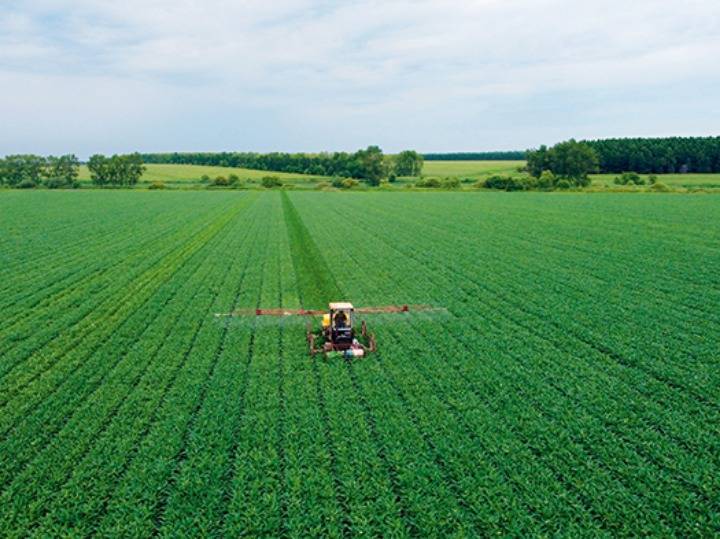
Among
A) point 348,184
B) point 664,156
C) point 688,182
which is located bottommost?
point 688,182

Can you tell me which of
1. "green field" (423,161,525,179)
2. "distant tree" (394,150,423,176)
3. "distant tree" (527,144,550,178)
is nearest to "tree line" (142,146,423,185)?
"distant tree" (394,150,423,176)

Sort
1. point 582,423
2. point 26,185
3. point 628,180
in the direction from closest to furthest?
point 582,423, point 628,180, point 26,185

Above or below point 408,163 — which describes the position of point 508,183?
below

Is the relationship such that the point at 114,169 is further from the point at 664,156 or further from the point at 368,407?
the point at 664,156

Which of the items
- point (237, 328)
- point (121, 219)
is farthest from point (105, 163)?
point (237, 328)

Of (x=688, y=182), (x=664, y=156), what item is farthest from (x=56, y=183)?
(x=664, y=156)

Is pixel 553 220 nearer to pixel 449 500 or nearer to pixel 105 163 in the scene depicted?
pixel 449 500

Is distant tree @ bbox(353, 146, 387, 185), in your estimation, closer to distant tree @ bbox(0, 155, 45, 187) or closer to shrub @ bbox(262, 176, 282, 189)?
shrub @ bbox(262, 176, 282, 189)
